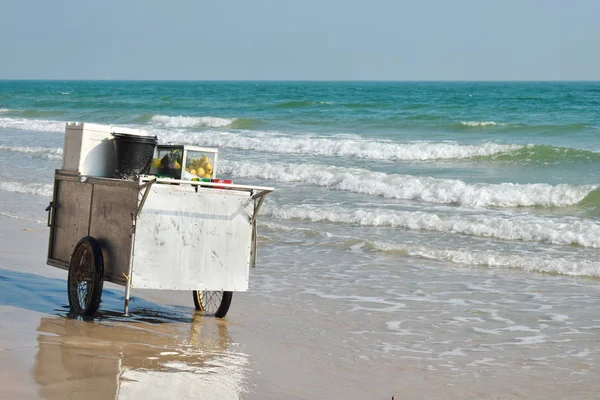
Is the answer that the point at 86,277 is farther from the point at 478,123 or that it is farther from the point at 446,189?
the point at 478,123

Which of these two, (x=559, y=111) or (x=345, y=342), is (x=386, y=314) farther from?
(x=559, y=111)

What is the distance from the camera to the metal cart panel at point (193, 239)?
671cm

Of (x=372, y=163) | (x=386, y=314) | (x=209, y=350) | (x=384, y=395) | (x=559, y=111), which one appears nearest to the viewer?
(x=384, y=395)

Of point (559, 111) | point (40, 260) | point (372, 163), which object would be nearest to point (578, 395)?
point (40, 260)

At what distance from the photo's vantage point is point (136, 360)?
595 centimetres

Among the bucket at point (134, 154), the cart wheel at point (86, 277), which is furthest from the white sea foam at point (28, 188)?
the bucket at point (134, 154)

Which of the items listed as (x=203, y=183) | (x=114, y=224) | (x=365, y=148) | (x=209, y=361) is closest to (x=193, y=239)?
(x=203, y=183)

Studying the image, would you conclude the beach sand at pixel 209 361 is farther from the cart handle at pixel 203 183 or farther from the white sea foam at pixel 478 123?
the white sea foam at pixel 478 123

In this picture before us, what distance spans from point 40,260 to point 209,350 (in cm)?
388

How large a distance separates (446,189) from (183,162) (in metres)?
9.78

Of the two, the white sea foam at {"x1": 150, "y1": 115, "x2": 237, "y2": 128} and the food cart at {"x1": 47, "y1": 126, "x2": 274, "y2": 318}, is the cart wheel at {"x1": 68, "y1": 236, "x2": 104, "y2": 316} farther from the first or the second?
the white sea foam at {"x1": 150, "y1": 115, "x2": 237, "y2": 128}

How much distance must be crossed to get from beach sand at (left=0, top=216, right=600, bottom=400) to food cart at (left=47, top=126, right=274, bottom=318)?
0.37 metres

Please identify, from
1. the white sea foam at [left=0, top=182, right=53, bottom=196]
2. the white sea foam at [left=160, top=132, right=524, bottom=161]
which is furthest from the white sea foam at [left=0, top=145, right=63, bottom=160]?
the white sea foam at [left=0, top=182, right=53, bottom=196]

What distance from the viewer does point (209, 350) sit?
6430 millimetres
